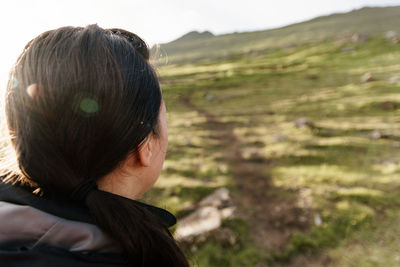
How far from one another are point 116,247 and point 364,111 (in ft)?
77.7

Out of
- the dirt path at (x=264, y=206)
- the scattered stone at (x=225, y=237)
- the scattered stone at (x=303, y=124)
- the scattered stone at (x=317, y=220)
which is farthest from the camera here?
the scattered stone at (x=303, y=124)

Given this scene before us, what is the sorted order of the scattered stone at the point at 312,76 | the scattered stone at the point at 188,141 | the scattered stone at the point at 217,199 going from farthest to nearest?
1. the scattered stone at the point at 312,76
2. the scattered stone at the point at 188,141
3. the scattered stone at the point at 217,199

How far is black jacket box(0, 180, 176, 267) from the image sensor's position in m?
1.37

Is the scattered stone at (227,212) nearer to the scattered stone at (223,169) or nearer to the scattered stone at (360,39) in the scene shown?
the scattered stone at (223,169)

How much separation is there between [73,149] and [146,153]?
50 centimetres

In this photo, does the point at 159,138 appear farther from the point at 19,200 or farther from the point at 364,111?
the point at 364,111

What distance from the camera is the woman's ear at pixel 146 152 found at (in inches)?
74.2

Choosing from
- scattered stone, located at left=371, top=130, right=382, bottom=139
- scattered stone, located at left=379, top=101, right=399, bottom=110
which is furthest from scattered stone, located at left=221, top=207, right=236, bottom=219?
scattered stone, located at left=379, top=101, right=399, bottom=110

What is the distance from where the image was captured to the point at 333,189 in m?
9.16

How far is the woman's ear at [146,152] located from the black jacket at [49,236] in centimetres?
49

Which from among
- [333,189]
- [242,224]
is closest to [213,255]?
[242,224]

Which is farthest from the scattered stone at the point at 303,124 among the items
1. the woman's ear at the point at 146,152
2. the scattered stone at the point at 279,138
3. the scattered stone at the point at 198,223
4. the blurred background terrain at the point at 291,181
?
the woman's ear at the point at 146,152

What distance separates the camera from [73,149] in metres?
1.56

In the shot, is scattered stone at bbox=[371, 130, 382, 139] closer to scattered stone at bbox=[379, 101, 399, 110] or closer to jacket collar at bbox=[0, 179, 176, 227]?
scattered stone at bbox=[379, 101, 399, 110]
